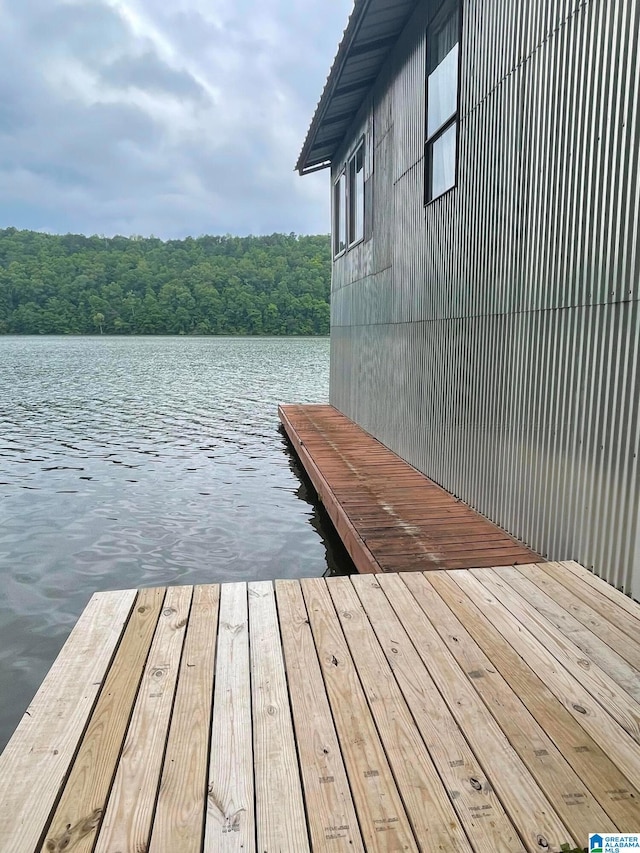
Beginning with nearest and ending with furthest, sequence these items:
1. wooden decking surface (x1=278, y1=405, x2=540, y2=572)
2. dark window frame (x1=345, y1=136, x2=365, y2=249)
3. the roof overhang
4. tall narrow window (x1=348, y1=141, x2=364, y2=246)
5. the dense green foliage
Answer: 1. wooden decking surface (x1=278, y1=405, x2=540, y2=572)
2. the roof overhang
3. dark window frame (x1=345, y1=136, x2=365, y2=249)
4. tall narrow window (x1=348, y1=141, x2=364, y2=246)
5. the dense green foliage

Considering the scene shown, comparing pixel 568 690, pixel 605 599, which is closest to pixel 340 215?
pixel 605 599

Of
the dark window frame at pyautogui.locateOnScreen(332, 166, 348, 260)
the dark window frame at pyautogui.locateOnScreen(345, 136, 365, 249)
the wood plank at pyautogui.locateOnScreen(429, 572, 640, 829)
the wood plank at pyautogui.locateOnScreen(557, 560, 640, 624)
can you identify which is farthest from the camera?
the dark window frame at pyautogui.locateOnScreen(332, 166, 348, 260)

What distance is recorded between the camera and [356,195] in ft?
33.4

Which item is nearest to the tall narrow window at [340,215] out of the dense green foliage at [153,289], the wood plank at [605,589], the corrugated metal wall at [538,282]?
the corrugated metal wall at [538,282]

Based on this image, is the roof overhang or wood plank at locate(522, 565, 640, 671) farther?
the roof overhang

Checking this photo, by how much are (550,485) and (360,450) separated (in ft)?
13.7

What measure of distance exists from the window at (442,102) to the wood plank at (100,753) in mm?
4629

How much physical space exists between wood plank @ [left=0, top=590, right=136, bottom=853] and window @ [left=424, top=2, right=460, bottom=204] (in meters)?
4.63

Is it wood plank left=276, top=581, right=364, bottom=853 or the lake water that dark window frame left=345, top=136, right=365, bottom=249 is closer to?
the lake water

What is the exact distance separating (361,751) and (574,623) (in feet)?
4.46

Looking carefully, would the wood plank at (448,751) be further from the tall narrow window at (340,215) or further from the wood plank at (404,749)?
the tall narrow window at (340,215)

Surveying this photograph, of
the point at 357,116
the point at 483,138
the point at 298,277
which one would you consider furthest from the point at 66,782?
the point at 298,277

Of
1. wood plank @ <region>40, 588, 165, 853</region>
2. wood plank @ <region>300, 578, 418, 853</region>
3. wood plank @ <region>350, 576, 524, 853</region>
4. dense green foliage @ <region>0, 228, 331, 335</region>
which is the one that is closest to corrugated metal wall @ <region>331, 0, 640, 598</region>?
wood plank @ <region>350, 576, 524, 853</region>

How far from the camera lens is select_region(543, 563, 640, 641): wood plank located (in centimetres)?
285
